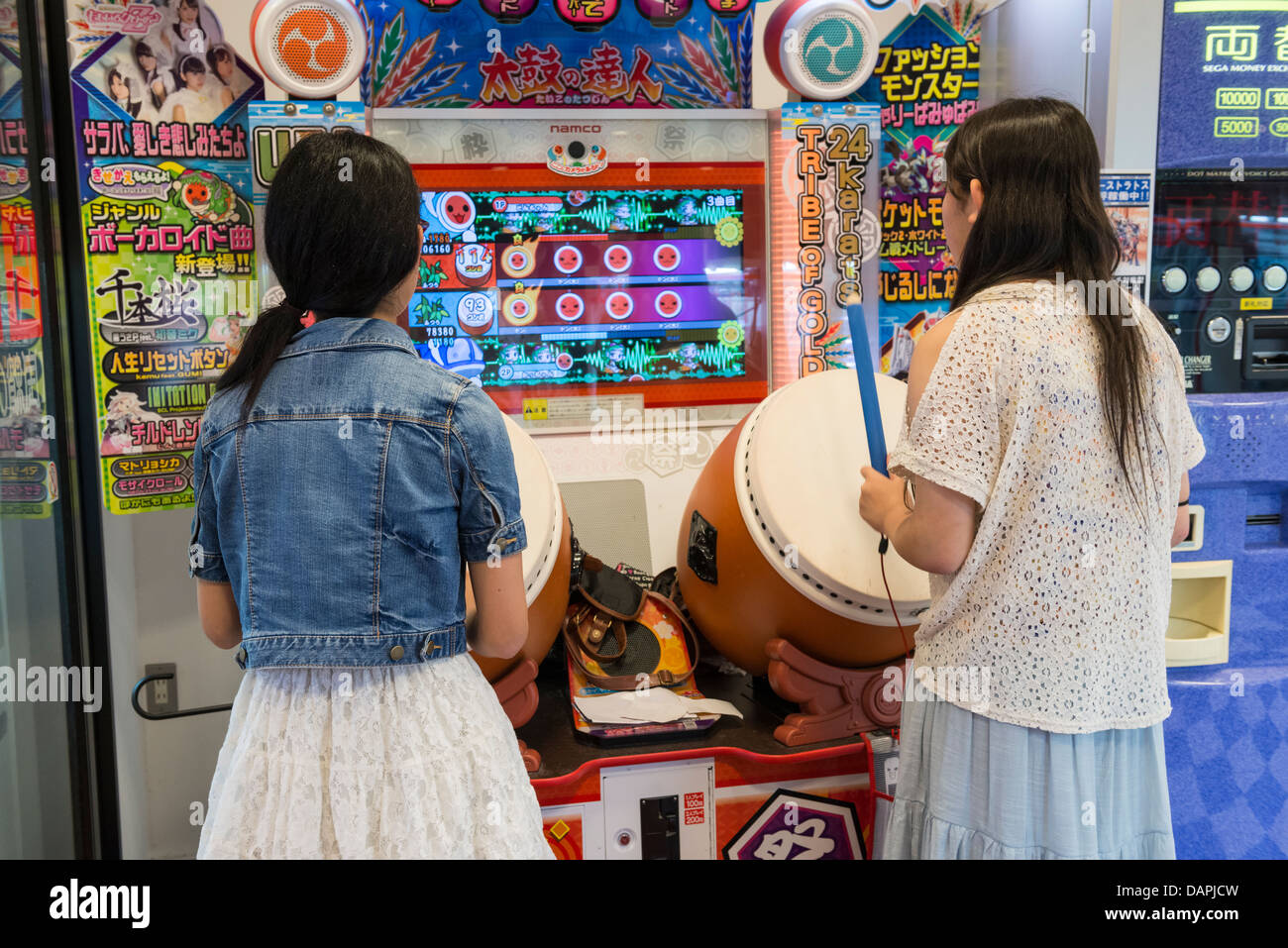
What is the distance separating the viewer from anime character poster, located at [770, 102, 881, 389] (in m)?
2.70

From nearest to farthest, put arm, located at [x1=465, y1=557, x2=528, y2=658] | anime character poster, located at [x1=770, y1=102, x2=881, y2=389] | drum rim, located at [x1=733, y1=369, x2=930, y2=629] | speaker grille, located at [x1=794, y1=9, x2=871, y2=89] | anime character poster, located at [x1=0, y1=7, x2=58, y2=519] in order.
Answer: arm, located at [x1=465, y1=557, x2=528, y2=658] → drum rim, located at [x1=733, y1=369, x2=930, y2=629] → anime character poster, located at [x1=0, y1=7, x2=58, y2=519] → speaker grille, located at [x1=794, y1=9, x2=871, y2=89] → anime character poster, located at [x1=770, y1=102, x2=881, y2=389]

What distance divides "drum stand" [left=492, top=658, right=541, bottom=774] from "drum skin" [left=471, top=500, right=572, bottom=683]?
0.07ft

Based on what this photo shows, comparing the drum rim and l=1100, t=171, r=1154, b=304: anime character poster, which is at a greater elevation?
l=1100, t=171, r=1154, b=304: anime character poster

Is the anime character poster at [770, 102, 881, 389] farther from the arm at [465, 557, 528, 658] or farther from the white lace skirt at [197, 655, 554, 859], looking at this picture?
the white lace skirt at [197, 655, 554, 859]

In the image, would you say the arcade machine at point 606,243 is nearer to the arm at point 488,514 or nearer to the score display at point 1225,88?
the score display at point 1225,88

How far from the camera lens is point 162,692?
9.10ft

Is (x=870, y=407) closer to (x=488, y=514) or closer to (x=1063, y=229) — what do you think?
(x=1063, y=229)

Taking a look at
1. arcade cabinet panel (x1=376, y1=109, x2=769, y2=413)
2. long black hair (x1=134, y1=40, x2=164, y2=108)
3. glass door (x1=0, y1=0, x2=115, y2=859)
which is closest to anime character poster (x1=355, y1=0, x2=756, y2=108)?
arcade cabinet panel (x1=376, y1=109, x2=769, y2=413)

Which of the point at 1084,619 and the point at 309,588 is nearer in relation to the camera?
the point at 309,588

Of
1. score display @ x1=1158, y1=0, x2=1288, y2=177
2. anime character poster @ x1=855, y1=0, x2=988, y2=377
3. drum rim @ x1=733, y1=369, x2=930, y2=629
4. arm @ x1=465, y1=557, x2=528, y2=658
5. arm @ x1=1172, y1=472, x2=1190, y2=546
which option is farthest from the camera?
anime character poster @ x1=855, y1=0, x2=988, y2=377
